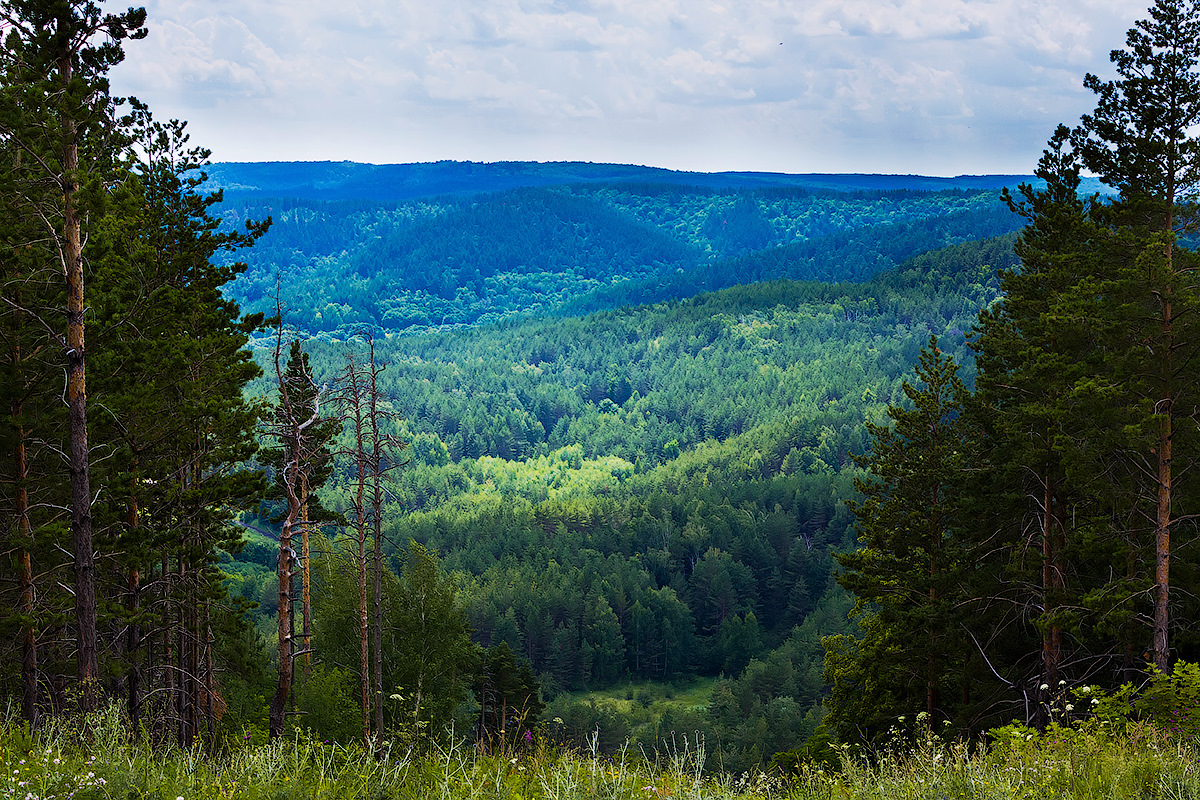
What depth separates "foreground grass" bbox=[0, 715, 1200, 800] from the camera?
512 cm

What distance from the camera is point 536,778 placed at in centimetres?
575

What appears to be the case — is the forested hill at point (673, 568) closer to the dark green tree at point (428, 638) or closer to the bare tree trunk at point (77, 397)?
the dark green tree at point (428, 638)

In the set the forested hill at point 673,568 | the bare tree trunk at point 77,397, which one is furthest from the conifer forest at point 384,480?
the forested hill at point 673,568

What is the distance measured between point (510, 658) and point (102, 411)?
92.5 ft

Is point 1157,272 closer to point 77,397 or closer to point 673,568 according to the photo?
point 77,397

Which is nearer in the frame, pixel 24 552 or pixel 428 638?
pixel 24 552

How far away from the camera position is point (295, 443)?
14172mm

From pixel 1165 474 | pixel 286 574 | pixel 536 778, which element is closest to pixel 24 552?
pixel 286 574

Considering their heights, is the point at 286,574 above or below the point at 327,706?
above

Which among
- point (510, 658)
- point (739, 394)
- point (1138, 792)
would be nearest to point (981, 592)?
point (1138, 792)

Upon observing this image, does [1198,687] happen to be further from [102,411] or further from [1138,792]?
[102,411]

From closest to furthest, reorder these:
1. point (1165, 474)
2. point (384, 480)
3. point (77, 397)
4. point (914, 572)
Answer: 1. point (77, 397)
2. point (1165, 474)
3. point (384, 480)
4. point (914, 572)

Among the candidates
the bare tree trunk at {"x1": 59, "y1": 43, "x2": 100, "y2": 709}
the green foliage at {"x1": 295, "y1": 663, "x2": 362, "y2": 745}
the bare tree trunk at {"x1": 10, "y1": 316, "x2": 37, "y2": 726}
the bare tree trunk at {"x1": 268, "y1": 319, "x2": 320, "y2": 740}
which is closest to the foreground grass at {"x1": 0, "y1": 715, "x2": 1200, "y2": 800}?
the bare tree trunk at {"x1": 59, "y1": 43, "x2": 100, "y2": 709}

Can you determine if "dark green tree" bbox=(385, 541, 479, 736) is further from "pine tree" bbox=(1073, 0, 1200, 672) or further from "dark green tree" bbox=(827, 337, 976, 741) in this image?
"pine tree" bbox=(1073, 0, 1200, 672)
